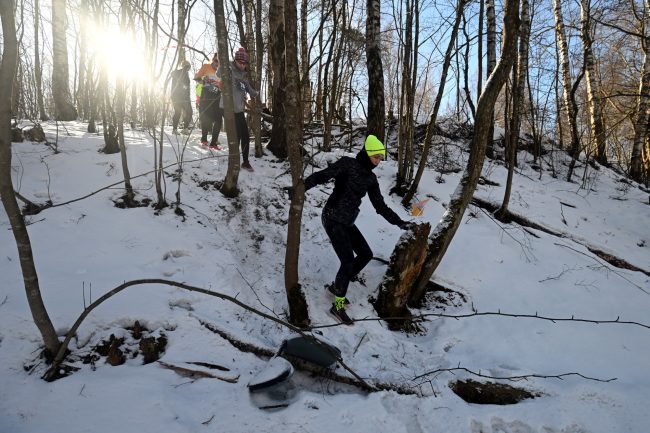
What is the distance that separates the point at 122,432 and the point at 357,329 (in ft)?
7.16

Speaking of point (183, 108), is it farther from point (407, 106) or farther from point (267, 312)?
point (267, 312)

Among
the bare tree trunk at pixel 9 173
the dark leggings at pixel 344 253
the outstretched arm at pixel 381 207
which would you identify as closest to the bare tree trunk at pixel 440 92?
the outstretched arm at pixel 381 207

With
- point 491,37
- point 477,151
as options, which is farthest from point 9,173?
point 491,37

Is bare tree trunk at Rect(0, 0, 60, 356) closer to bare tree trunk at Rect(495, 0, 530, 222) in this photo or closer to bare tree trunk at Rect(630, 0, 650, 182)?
bare tree trunk at Rect(495, 0, 530, 222)

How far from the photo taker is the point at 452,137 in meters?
9.61

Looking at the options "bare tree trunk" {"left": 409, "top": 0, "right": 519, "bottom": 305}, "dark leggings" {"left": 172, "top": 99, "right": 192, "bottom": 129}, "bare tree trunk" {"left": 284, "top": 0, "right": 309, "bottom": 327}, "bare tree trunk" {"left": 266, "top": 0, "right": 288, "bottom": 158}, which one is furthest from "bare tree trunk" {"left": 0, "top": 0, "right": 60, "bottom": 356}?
"dark leggings" {"left": 172, "top": 99, "right": 192, "bottom": 129}

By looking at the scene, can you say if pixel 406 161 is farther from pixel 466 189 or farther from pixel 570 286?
pixel 570 286

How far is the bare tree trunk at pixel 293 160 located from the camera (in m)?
3.08

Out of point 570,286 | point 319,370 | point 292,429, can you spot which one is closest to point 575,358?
point 570,286

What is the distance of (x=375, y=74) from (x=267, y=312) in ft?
16.3

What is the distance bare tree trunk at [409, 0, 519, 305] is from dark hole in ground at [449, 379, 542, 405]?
4.47 feet

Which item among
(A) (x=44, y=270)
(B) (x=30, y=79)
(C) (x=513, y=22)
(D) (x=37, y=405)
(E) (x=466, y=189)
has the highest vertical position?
(B) (x=30, y=79)

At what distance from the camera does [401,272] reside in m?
3.88

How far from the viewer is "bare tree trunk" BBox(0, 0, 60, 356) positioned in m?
1.83
